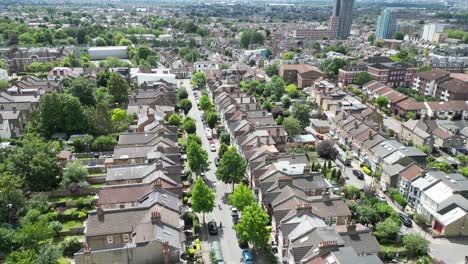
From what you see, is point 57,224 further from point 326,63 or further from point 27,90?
point 326,63

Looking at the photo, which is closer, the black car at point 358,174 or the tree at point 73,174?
the tree at point 73,174

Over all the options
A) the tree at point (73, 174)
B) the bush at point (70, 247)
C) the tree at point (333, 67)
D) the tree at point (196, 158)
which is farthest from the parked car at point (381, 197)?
the tree at point (333, 67)

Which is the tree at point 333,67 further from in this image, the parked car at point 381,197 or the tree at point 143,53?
the parked car at point 381,197

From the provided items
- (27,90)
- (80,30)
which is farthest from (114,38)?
(27,90)

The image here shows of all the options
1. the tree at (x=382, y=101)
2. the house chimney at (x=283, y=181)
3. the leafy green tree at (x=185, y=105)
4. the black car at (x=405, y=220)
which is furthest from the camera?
the tree at (x=382, y=101)

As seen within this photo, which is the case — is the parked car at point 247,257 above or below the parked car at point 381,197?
above

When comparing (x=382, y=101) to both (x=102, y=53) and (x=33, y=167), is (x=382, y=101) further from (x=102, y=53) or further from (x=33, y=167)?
(x=102, y=53)

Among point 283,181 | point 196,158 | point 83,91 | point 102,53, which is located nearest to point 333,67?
point 83,91
